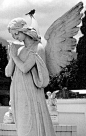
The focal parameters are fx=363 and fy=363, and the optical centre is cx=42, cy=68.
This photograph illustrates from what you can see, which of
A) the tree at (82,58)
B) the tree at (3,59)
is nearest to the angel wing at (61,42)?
the tree at (82,58)

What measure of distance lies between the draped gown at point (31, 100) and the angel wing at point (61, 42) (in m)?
0.36

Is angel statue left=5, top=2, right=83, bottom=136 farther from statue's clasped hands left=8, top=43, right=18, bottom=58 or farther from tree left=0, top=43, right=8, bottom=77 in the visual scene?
tree left=0, top=43, right=8, bottom=77

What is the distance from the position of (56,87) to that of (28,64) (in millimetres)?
26229

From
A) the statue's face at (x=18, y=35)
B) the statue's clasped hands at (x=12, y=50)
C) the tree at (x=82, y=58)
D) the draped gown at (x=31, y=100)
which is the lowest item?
the draped gown at (x=31, y=100)

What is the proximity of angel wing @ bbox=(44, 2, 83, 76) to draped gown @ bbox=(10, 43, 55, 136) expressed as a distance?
1.19 ft

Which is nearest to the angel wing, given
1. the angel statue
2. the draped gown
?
the angel statue

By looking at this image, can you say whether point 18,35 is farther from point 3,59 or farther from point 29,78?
point 3,59

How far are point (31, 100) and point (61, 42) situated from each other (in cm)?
108

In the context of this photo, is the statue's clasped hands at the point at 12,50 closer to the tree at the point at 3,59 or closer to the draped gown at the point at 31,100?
the draped gown at the point at 31,100

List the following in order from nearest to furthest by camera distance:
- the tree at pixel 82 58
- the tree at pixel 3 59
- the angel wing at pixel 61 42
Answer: the angel wing at pixel 61 42, the tree at pixel 82 58, the tree at pixel 3 59

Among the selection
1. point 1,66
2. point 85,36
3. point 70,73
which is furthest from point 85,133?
point 1,66

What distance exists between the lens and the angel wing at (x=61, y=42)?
5.40 meters

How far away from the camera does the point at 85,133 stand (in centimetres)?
1467

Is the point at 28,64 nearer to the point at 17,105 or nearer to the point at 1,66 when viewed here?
the point at 17,105
